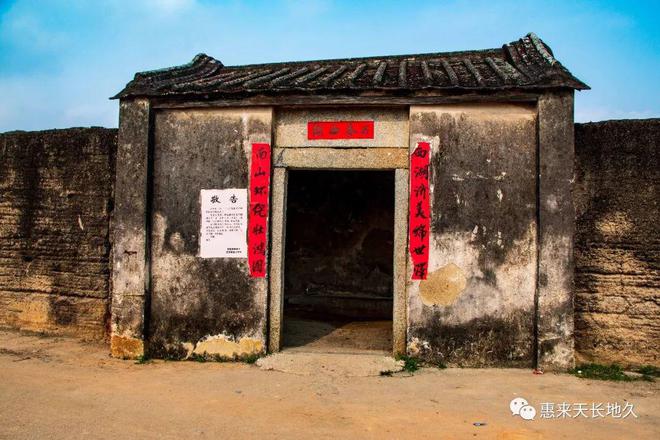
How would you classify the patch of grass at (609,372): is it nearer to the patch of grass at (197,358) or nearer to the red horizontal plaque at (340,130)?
the red horizontal plaque at (340,130)

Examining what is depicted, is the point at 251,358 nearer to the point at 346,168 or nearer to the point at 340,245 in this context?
the point at 346,168

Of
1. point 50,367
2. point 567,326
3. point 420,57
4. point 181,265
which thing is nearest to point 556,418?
point 567,326

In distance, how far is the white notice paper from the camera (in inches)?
228

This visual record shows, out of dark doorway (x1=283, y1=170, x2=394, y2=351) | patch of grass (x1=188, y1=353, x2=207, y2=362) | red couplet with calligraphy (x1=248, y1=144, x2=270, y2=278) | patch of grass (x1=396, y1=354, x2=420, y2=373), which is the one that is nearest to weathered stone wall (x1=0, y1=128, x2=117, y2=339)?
patch of grass (x1=188, y1=353, x2=207, y2=362)

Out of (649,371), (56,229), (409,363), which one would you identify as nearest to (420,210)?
(409,363)

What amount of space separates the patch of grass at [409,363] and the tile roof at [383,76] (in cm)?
264

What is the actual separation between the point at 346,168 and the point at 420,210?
2.89ft

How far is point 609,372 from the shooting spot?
5320mm

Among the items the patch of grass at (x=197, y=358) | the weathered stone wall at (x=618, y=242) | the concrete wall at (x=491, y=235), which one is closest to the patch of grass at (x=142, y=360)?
the concrete wall at (x=491, y=235)

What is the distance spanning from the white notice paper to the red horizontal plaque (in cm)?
95

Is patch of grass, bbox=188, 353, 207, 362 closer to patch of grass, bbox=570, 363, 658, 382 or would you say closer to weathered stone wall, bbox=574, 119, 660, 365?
patch of grass, bbox=570, 363, 658, 382

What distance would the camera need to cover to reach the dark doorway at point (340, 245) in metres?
9.02

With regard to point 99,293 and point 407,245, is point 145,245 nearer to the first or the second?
point 99,293

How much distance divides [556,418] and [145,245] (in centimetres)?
416
